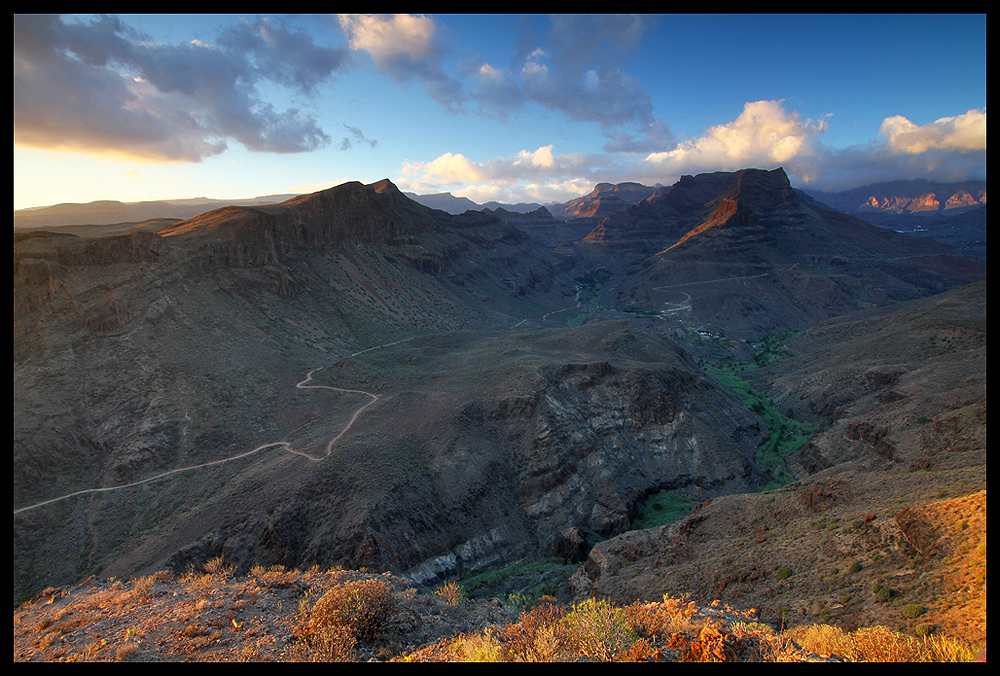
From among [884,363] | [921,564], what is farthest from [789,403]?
[921,564]

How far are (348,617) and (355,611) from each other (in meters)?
0.16

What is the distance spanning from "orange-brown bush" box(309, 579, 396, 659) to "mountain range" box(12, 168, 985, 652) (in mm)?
11343

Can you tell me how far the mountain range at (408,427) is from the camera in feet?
67.6

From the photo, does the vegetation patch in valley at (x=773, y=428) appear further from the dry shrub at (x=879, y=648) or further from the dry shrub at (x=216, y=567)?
Result: the dry shrub at (x=216, y=567)

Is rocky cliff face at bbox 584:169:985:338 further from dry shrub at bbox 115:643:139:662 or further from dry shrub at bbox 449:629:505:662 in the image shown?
dry shrub at bbox 115:643:139:662

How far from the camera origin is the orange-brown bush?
810cm

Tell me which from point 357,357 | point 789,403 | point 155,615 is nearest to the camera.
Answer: point 155,615

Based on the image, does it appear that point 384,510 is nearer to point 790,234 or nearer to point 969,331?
point 969,331

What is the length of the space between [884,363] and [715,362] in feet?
79.6

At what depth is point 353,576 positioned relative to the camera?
12.7 meters

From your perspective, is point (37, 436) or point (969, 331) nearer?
point (37, 436)

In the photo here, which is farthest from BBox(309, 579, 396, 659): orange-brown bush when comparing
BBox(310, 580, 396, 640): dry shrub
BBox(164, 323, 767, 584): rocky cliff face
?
BBox(164, 323, 767, 584): rocky cliff face

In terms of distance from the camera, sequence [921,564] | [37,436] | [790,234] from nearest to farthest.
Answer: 1. [921,564]
2. [37,436]
3. [790,234]

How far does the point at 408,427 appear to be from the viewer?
30125 millimetres
